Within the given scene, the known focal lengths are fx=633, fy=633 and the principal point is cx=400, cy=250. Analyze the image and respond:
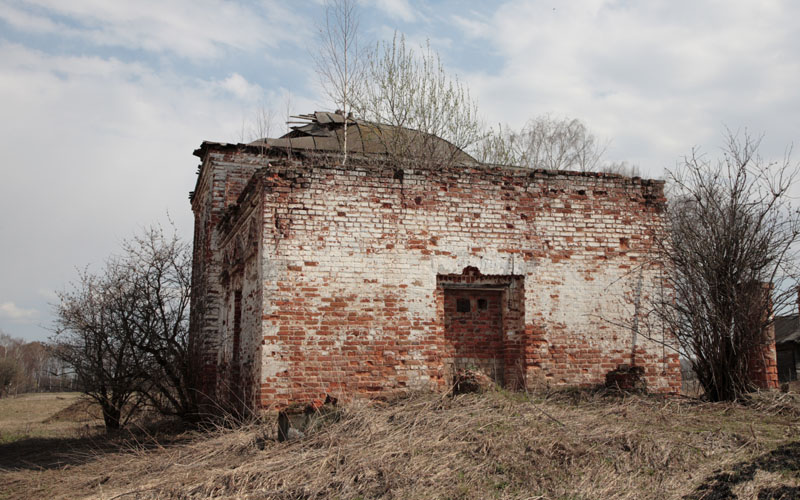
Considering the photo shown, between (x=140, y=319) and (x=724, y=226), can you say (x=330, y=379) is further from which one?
(x=140, y=319)

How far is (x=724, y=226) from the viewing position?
8.60 meters

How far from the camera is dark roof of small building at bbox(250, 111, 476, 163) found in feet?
43.6

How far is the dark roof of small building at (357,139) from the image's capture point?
43.6 ft

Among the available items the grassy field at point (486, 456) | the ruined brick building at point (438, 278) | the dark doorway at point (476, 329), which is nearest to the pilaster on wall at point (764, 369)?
the ruined brick building at point (438, 278)

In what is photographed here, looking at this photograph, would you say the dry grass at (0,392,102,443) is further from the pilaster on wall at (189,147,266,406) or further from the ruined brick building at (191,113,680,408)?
the ruined brick building at (191,113,680,408)

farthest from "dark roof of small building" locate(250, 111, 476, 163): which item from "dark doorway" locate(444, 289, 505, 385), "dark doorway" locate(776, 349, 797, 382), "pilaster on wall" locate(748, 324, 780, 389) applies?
"dark doorway" locate(776, 349, 797, 382)

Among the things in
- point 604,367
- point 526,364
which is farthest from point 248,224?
point 604,367

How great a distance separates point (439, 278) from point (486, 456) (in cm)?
322

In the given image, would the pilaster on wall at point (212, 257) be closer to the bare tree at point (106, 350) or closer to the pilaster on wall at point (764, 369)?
the bare tree at point (106, 350)

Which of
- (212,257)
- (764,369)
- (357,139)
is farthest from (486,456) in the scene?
(357,139)

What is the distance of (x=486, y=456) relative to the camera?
A: 5.86m

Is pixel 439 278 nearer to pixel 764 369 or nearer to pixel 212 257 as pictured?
pixel 764 369

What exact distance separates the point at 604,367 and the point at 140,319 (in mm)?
9378

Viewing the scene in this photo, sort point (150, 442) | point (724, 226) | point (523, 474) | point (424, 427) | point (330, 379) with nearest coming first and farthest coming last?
point (523, 474) → point (424, 427) → point (330, 379) → point (724, 226) → point (150, 442)
